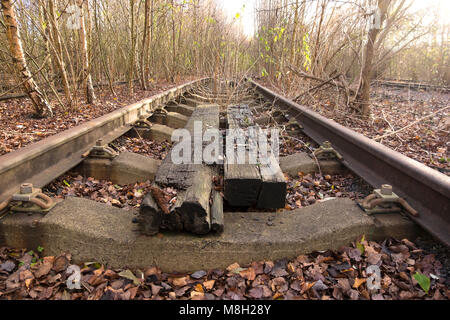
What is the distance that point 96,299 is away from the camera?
1.59 metres

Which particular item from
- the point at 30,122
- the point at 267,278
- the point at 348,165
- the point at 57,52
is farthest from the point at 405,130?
the point at 57,52

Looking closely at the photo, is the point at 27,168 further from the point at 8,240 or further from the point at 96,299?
the point at 96,299

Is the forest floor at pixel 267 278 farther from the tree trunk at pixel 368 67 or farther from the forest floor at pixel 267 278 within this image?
the tree trunk at pixel 368 67

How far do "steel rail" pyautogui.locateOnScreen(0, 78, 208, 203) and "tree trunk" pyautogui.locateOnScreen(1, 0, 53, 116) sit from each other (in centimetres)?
143

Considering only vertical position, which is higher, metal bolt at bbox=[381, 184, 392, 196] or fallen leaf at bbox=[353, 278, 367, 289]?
metal bolt at bbox=[381, 184, 392, 196]

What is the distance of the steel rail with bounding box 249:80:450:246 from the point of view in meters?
1.83

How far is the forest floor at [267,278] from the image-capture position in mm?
1594

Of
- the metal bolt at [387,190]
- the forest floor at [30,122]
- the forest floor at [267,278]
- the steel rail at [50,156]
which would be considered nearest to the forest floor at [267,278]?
the forest floor at [267,278]

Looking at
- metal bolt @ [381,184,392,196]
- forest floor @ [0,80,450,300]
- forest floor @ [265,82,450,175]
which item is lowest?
forest floor @ [0,80,450,300]

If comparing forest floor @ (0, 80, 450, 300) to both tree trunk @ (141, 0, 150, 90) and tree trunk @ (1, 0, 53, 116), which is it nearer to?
tree trunk @ (1, 0, 53, 116)

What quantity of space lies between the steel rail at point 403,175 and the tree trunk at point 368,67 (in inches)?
65.9

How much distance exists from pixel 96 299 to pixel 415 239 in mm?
1869

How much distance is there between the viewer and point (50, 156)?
2.67m

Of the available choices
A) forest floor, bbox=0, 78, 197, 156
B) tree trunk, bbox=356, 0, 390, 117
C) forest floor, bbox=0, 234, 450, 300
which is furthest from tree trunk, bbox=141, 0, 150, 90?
forest floor, bbox=0, 234, 450, 300
